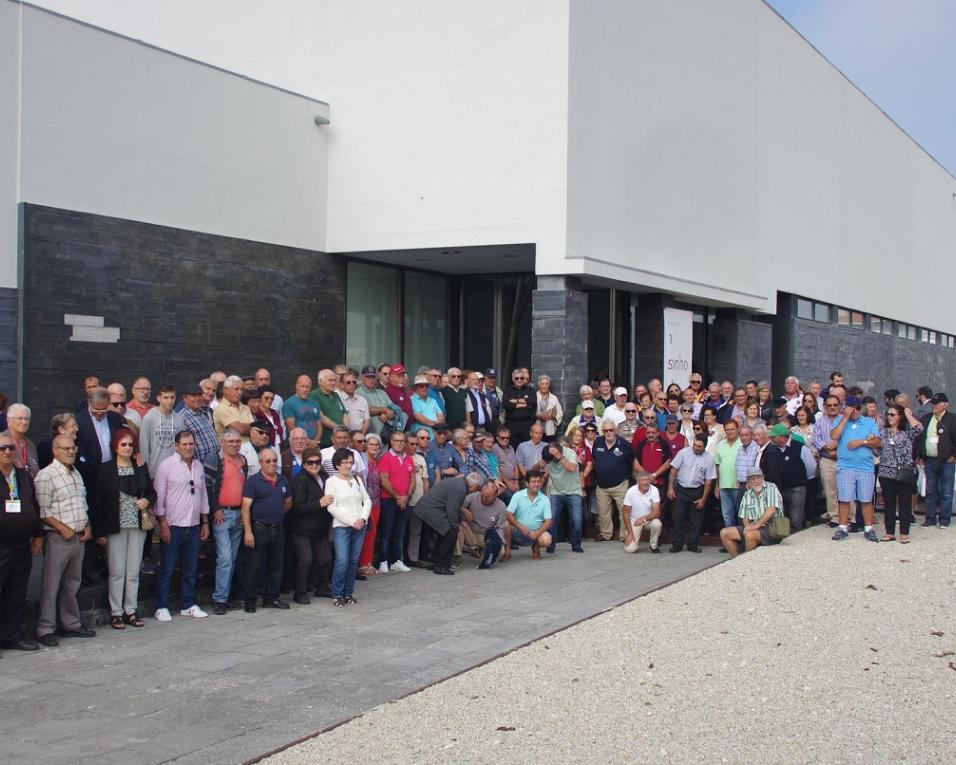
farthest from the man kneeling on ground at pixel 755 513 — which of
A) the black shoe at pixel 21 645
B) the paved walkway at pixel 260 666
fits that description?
the black shoe at pixel 21 645

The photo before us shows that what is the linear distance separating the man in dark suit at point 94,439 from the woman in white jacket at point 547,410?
673 cm

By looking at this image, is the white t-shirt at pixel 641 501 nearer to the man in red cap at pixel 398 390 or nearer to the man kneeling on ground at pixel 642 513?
the man kneeling on ground at pixel 642 513

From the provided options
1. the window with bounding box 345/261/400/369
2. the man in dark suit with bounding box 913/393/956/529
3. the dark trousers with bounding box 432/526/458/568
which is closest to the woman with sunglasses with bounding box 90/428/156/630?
the dark trousers with bounding box 432/526/458/568

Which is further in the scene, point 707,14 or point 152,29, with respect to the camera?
point 707,14

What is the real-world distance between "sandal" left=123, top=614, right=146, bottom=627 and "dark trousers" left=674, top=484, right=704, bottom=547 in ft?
23.2

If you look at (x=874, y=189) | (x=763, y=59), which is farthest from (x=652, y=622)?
(x=874, y=189)

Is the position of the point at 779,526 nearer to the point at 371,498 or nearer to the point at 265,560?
the point at 371,498

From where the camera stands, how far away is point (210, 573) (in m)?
10.5

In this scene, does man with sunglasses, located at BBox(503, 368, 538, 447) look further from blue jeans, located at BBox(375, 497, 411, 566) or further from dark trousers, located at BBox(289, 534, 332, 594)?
dark trousers, located at BBox(289, 534, 332, 594)

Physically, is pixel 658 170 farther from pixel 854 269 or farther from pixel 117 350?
pixel 854 269

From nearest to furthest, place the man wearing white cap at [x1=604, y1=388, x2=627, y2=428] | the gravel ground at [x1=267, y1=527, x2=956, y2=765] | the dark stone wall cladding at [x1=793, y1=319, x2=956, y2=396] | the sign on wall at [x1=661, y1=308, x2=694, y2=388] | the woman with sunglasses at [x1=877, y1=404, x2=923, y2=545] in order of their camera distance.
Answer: the gravel ground at [x1=267, y1=527, x2=956, y2=765] < the woman with sunglasses at [x1=877, y1=404, x2=923, y2=545] < the man wearing white cap at [x1=604, y1=388, x2=627, y2=428] < the sign on wall at [x1=661, y1=308, x2=694, y2=388] < the dark stone wall cladding at [x1=793, y1=319, x2=956, y2=396]

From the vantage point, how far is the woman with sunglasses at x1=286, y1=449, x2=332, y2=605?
1039 cm

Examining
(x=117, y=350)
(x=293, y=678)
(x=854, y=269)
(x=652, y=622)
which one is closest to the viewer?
(x=293, y=678)

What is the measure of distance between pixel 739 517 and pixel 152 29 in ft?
41.3
